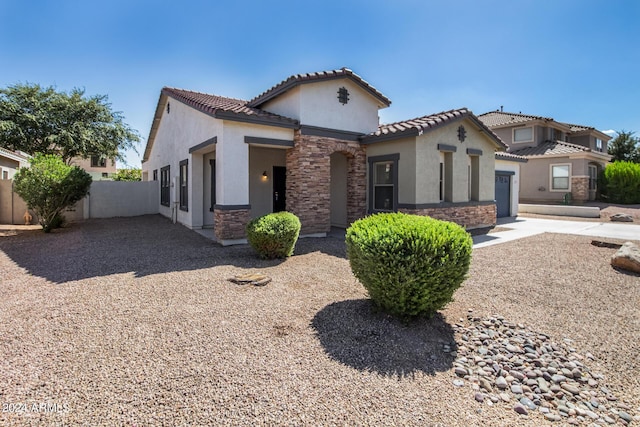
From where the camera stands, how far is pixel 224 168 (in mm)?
9352

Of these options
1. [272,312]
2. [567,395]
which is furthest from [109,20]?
[567,395]

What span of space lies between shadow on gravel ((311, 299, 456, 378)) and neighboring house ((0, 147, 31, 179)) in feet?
71.6

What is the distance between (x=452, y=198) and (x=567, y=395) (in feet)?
30.8

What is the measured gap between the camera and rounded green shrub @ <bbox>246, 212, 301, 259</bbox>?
7.68 meters

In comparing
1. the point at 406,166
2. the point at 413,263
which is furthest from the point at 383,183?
the point at 413,263

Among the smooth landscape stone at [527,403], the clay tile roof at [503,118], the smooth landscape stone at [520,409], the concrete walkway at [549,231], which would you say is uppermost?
the clay tile roof at [503,118]

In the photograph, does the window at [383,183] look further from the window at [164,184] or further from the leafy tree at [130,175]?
the leafy tree at [130,175]

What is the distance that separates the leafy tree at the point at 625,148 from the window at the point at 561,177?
14.1 metres

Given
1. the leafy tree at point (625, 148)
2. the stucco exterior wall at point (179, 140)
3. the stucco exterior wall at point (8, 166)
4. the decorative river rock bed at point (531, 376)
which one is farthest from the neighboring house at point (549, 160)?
the stucco exterior wall at point (8, 166)

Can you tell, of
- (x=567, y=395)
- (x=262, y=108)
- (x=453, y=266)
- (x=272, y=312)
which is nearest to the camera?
(x=567, y=395)

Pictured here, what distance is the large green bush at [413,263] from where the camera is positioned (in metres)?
4.05

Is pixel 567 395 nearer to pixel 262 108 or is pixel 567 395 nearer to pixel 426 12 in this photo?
pixel 426 12

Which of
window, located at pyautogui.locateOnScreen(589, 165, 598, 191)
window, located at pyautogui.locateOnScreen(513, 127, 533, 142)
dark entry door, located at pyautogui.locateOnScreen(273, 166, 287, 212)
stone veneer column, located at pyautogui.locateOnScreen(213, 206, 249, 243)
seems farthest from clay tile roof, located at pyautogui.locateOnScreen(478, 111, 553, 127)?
stone veneer column, located at pyautogui.locateOnScreen(213, 206, 249, 243)

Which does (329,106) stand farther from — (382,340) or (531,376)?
(531,376)
